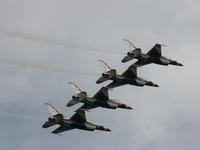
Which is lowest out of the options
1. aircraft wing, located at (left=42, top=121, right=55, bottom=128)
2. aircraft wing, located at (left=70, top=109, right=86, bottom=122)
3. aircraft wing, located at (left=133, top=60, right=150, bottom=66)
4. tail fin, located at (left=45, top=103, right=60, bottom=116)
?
aircraft wing, located at (left=42, top=121, right=55, bottom=128)

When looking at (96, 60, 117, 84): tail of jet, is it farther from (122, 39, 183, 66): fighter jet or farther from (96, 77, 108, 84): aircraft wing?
(122, 39, 183, 66): fighter jet

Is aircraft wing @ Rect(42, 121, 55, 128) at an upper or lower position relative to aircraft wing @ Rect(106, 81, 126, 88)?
lower

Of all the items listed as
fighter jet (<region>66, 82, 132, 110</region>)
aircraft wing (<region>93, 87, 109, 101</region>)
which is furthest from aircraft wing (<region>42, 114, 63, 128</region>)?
aircraft wing (<region>93, 87, 109, 101</region>)

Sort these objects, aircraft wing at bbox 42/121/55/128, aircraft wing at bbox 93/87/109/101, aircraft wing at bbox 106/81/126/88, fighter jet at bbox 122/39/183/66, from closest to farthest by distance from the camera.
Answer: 1. aircraft wing at bbox 42/121/55/128
2. aircraft wing at bbox 93/87/109/101
3. fighter jet at bbox 122/39/183/66
4. aircraft wing at bbox 106/81/126/88

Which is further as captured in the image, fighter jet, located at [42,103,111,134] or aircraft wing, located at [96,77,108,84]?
aircraft wing, located at [96,77,108,84]

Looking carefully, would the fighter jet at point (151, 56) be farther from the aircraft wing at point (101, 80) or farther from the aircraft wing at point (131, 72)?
the aircraft wing at point (101, 80)

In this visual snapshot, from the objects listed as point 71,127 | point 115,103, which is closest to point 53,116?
point 71,127

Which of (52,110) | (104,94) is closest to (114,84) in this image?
(104,94)

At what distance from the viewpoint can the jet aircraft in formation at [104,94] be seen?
173 m

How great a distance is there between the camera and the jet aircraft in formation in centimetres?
17275

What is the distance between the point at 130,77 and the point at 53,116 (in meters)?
23.1

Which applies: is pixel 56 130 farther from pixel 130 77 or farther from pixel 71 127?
pixel 130 77

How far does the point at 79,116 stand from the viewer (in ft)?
565

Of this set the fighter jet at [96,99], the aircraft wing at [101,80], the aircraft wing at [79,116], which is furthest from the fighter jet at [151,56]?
the aircraft wing at [79,116]
